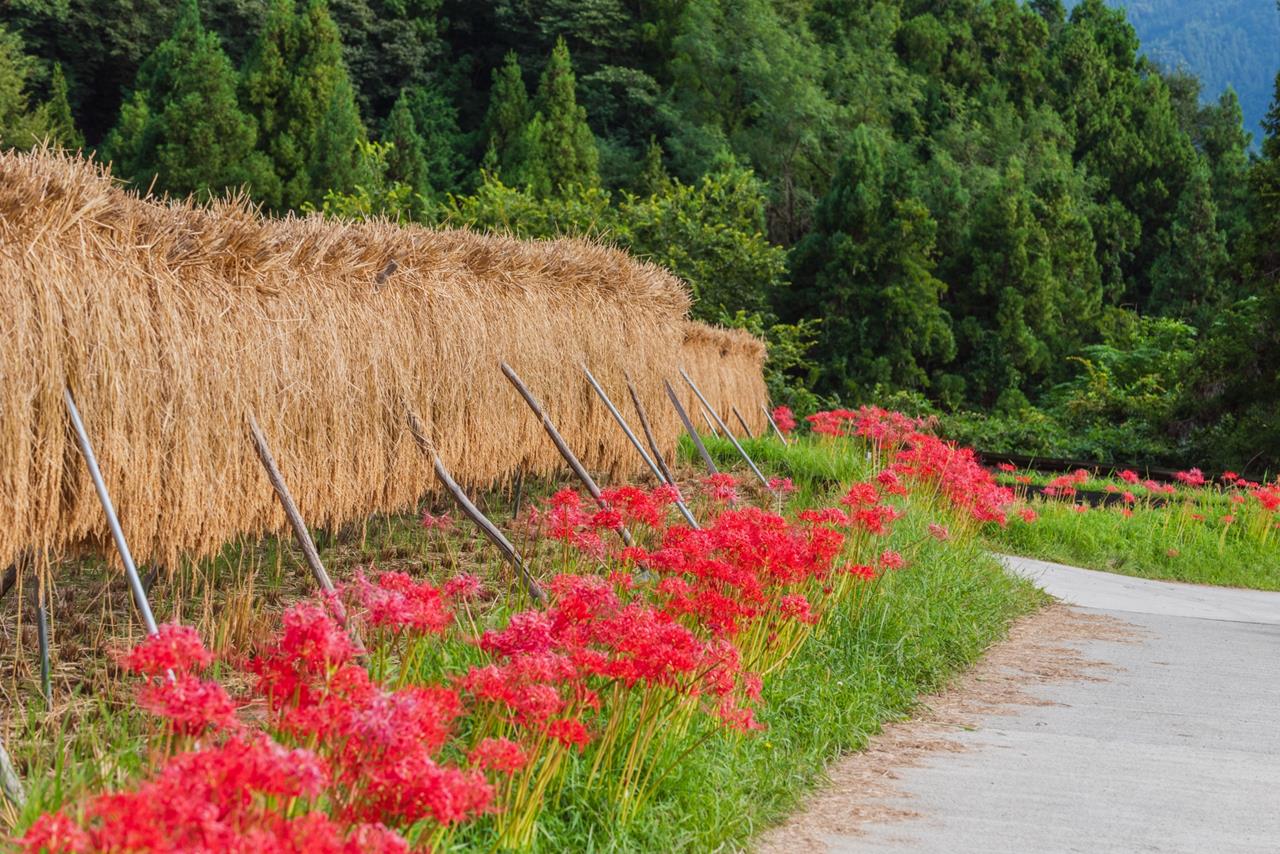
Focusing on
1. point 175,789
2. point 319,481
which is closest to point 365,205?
point 319,481

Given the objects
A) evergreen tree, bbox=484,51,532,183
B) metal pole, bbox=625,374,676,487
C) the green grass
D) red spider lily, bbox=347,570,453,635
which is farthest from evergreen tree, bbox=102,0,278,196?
red spider lily, bbox=347,570,453,635

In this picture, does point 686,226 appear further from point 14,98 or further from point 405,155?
point 14,98

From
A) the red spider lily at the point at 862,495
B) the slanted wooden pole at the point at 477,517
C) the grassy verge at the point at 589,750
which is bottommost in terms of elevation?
the grassy verge at the point at 589,750

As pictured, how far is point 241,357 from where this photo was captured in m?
5.79

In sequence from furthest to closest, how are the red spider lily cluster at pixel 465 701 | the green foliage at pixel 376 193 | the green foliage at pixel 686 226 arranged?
the green foliage at pixel 686 226
the green foliage at pixel 376 193
the red spider lily cluster at pixel 465 701

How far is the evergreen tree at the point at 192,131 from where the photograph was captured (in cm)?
2672

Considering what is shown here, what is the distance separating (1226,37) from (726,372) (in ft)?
602

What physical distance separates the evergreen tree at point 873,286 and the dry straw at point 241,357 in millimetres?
19997

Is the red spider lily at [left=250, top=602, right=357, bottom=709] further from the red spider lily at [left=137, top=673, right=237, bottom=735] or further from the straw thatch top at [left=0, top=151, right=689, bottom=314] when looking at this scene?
the straw thatch top at [left=0, top=151, right=689, bottom=314]

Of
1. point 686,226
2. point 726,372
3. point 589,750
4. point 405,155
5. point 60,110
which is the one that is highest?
point 405,155

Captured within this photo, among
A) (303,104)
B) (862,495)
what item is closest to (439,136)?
(303,104)

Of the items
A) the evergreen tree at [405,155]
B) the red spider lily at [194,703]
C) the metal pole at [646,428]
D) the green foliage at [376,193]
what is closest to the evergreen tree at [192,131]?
the green foliage at [376,193]

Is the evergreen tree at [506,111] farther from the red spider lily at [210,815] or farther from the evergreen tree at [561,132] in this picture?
the red spider lily at [210,815]

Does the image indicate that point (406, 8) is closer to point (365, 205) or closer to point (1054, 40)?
point (365, 205)
